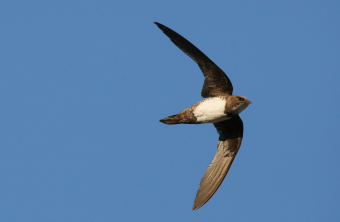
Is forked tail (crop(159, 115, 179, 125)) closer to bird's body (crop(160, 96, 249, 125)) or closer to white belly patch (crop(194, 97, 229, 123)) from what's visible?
bird's body (crop(160, 96, 249, 125))

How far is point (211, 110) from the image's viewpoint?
36.7 feet

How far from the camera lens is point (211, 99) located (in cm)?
1127

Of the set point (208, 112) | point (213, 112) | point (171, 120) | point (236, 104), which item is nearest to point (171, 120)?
point (171, 120)

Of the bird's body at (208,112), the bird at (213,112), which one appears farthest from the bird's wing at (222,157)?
the bird's body at (208,112)

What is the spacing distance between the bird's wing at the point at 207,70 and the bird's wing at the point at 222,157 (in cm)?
95

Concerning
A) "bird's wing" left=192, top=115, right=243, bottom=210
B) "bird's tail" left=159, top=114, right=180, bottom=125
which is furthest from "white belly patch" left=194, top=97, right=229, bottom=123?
"bird's wing" left=192, top=115, right=243, bottom=210

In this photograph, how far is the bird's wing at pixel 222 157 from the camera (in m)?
11.2

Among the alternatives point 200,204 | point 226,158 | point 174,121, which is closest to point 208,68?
point 174,121

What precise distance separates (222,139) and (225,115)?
3.66 feet

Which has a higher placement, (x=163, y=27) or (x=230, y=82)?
(x=163, y=27)

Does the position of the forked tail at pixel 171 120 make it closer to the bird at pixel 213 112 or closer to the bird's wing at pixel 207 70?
the bird at pixel 213 112

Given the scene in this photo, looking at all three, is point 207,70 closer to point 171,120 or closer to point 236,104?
point 236,104

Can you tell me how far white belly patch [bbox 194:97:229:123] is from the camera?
11141 mm

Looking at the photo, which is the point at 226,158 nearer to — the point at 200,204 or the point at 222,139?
the point at 222,139
